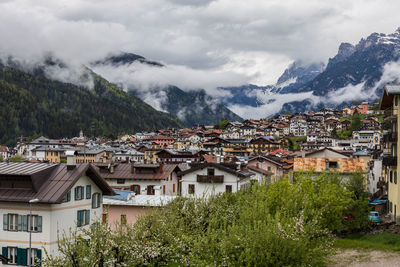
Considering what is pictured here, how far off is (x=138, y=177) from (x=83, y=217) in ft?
104

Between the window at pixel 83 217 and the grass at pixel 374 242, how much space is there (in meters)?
25.1

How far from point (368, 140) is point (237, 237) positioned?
176552mm

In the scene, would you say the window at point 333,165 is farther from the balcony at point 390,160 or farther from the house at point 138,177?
the house at point 138,177

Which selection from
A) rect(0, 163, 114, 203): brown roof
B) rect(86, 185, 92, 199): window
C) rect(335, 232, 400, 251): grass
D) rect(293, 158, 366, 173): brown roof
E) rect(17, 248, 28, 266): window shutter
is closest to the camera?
rect(17, 248, 28, 266): window shutter

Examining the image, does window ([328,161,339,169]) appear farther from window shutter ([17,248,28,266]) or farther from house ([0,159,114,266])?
window shutter ([17,248,28,266])

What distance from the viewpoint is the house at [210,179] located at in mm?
68938

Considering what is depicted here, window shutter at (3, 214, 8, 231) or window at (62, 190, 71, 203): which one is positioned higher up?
window at (62, 190, 71, 203)

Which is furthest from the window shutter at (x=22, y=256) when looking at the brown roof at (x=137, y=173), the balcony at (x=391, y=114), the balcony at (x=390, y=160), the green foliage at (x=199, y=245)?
the balcony at (x=391, y=114)

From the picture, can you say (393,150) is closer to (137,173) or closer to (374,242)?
(374,242)

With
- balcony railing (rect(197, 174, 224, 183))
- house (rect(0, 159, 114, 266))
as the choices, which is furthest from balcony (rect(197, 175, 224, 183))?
house (rect(0, 159, 114, 266))

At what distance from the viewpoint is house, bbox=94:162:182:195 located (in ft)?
239

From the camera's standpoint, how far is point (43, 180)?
3934 cm

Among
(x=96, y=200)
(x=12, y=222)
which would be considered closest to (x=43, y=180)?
(x=12, y=222)

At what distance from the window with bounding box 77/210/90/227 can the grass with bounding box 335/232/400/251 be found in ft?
82.3
